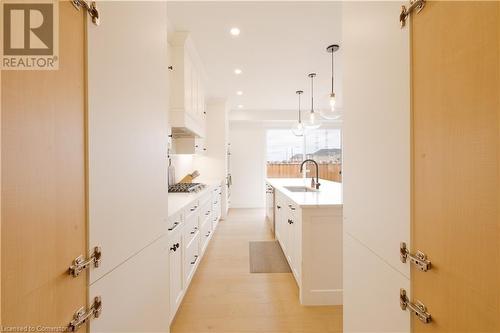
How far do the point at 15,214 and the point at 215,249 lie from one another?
308 centimetres

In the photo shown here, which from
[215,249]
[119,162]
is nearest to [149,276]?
[119,162]

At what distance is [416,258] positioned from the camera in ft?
2.46

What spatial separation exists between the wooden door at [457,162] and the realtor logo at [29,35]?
107 cm

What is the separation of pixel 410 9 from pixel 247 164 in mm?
6138

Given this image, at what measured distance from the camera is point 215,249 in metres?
3.39

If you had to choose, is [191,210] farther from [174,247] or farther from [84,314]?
[84,314]

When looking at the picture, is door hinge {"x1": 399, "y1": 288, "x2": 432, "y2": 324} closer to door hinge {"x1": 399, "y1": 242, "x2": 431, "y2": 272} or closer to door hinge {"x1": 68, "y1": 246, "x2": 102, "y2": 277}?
door hinge {"x1": 399, "y1": 242, "x2": 431, "y2": 272}

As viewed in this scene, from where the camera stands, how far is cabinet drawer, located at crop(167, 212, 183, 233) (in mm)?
1628

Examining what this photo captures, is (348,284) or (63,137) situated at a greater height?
(63,137)

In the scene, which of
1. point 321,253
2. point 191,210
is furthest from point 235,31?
point 321,253

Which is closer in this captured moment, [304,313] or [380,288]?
[380,288]

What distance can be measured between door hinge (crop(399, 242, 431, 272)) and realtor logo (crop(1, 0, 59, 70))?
47.5 inches

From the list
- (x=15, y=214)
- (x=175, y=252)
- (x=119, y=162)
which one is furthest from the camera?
(x=175, y=252)

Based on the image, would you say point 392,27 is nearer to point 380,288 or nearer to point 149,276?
point 380,288
